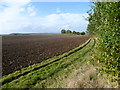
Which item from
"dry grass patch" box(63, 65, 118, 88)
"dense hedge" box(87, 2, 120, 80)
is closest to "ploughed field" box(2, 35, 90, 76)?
"dry grass patch" box(63, 65, 118, 88)

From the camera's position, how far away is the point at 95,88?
761 centimetres

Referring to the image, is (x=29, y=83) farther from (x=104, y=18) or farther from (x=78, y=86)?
(x=104, y=18)

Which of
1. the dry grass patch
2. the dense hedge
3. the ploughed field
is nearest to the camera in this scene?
the dense hedge

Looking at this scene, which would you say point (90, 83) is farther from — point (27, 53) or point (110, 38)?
point (27, 53)

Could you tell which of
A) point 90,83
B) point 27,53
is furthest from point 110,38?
point 27,53

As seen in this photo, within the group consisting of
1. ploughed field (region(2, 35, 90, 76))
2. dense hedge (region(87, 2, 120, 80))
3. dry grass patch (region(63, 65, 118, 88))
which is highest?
dense hedge (region(87, 2, 120, 80))

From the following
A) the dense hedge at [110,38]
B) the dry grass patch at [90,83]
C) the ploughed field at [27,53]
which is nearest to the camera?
the dense hedge at [110,38]

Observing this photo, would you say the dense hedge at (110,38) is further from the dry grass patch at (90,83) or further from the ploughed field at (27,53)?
the ploughed field at (27,53)

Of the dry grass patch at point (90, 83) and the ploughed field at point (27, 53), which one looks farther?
the ploughed field at point (27, 53)

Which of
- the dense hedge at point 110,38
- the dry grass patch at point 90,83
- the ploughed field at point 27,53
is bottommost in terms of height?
the ploughed field at point 27,53

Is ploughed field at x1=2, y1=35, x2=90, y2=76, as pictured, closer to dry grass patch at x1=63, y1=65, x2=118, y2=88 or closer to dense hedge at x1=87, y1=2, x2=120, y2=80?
dry grass patch at x1=63, y1=65, x2=118, y2=88

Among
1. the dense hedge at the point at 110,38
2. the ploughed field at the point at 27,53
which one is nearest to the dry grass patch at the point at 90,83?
the dense hedge at the point at 110,38

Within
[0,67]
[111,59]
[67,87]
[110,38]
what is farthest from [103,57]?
[0,67]

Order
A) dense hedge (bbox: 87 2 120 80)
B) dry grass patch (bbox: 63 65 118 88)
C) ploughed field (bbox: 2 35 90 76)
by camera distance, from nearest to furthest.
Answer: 1. dense hedge (bbox: 87 2 120 80)
2. dry grass patch (bbox: 63 65 118 88)
3. ploughed field (bbox: 2 35 90 76)
